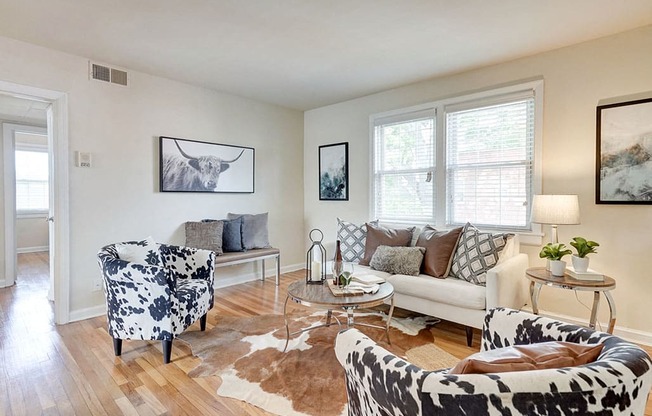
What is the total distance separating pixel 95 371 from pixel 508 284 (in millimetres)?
3071

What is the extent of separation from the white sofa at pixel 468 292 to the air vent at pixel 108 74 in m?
3.34

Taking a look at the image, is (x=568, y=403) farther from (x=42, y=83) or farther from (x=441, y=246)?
(x=42, y=83)

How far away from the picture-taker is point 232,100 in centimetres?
461

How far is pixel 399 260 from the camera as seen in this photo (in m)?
3.27

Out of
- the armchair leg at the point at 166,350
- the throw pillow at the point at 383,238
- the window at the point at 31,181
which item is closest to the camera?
the armchair leg at the point at 166,350

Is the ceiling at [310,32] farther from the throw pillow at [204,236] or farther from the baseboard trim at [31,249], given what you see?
the baseboard trim at [31,249]

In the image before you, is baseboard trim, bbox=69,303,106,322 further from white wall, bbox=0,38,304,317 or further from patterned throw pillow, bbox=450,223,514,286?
patterned throw pillow, bbox=450,223,514,286

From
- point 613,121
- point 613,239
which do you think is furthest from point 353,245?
point 613,121

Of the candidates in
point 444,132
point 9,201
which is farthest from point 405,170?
point 9,201

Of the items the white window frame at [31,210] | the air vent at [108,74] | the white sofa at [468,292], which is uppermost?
the air vent at [108,74]

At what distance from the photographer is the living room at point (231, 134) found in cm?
285

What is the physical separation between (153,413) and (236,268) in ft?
9.20

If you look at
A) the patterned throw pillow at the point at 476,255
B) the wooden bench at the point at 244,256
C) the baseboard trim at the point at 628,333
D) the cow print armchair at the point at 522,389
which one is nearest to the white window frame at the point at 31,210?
the wooden bench at the point at 244,256

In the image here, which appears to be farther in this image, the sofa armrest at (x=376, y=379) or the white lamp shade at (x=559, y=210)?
the white lamp shade at (x=559, y=210)
